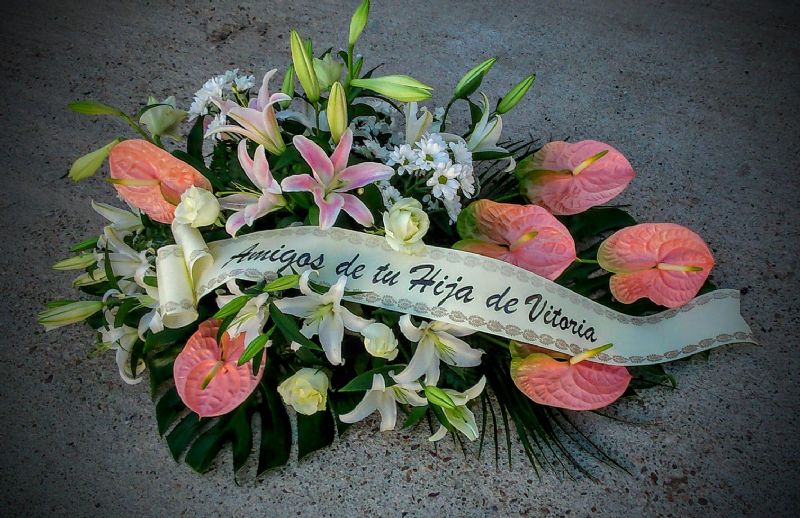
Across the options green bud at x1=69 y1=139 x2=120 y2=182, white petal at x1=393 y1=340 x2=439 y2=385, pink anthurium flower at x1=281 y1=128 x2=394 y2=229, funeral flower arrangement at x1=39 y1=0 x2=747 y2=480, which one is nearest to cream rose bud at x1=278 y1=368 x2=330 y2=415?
funeral flower arrangement at x1=39 y1=0 x2=747 y2=480

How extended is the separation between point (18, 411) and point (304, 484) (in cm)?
51

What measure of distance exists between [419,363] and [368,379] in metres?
0.08

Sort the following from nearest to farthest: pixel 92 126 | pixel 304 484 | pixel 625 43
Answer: pixel 304 484 → pixel 92 126 → pixel 625 43

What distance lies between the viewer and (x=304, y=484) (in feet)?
3.45

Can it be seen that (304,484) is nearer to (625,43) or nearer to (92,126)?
(92,126)

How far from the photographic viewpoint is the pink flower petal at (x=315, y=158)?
905mm

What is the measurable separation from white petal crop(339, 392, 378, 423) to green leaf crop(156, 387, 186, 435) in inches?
11.8

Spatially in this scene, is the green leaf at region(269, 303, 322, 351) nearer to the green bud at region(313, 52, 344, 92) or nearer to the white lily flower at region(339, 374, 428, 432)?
the white lily flower at region(339, 374, 428, 432)

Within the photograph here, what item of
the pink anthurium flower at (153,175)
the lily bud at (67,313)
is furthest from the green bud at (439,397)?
the lily bud at (67,313)

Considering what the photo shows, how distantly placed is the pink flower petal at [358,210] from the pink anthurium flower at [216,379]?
26 cm

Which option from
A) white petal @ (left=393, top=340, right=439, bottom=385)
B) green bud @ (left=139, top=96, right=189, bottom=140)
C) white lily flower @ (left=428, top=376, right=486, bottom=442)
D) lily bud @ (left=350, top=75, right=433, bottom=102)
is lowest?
white lily flower @ (left=428, top=376, right=486, bottom=442)

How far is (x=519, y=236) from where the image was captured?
104 cm

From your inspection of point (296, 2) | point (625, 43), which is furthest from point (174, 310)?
point (625, 43)

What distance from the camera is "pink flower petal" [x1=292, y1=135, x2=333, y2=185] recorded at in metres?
0.90
